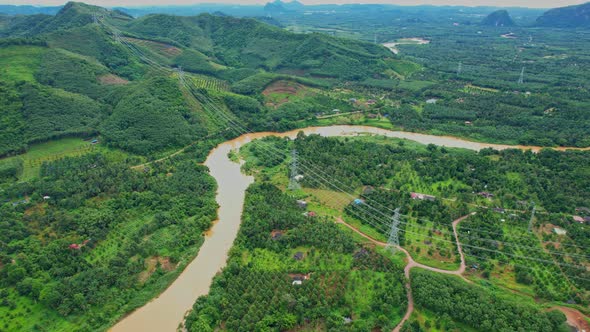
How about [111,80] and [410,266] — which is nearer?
[410,266]

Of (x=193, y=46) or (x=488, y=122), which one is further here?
(x=193, y=46)

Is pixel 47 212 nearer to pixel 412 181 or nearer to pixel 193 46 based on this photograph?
pixel 412 181

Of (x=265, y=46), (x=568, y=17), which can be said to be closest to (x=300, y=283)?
(x=265, y=46)

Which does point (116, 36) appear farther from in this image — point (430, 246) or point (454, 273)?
point (454, 273)

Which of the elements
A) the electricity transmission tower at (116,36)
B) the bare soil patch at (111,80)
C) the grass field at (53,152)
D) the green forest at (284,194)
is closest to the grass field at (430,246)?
the green forest at (284,194)

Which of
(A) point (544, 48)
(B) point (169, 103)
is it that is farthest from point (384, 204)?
(A) point (544, 48)

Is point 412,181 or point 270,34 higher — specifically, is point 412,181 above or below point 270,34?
below

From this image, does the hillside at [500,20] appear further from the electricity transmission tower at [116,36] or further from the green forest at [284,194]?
the electricity transmission tower at [116,36]
